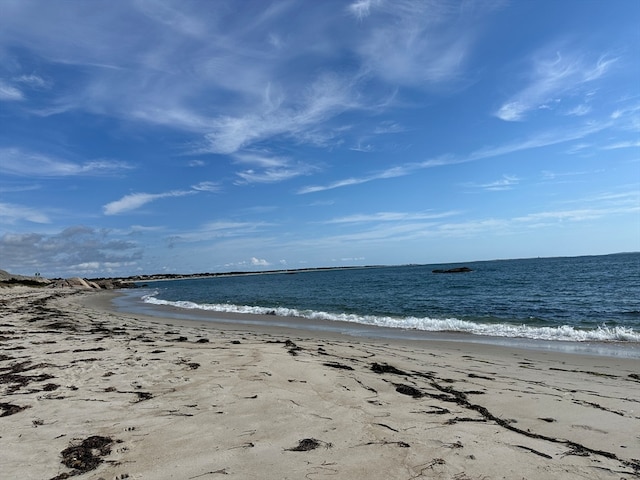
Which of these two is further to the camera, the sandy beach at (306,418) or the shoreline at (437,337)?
the shoreline at (437,337)

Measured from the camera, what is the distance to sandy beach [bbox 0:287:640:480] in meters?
3.65

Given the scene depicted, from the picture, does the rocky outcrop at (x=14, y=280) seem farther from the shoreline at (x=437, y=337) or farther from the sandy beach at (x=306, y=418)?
the sandy beach at (x=306, y=418)

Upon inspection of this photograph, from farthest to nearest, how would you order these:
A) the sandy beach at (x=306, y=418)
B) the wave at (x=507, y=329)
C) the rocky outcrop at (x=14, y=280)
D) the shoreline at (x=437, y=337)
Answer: the rocky outcrop at (x=14, y=280)
the wave at (x=507, y=329)
the shoreline at (x=437, y=337)
the sandy beach at (x=306, y=418)

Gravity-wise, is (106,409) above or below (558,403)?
above

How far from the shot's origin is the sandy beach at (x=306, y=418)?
3650 mm

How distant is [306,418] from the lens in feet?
16.0

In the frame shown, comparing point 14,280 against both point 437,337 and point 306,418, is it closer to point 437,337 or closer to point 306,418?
point 437,337

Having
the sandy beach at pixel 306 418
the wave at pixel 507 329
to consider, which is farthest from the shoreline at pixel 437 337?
the sandy beach at pixel 306 418

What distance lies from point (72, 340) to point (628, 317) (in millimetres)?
22611

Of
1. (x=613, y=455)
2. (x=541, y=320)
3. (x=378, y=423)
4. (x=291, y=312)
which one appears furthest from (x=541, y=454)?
(x=291, y=312)

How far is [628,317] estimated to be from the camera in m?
17.7

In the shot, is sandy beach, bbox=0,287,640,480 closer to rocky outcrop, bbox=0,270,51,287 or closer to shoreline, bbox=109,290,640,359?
shoreline, bbox=109,290,640,359

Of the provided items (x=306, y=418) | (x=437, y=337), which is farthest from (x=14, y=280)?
(x=306, y=418)

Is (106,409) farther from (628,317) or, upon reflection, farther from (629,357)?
(628,317)
